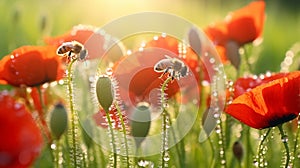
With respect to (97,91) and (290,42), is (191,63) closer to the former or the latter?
(97,91)

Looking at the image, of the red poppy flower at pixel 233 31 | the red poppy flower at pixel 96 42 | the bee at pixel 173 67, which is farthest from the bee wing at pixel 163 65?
the red poppy flower at pixel 233 31

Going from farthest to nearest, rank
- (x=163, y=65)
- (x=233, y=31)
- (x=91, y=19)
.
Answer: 1. (x=91, y=19)
2. (x=233, y=31)
3. (x=163, y=65)

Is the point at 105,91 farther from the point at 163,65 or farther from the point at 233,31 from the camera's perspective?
the point at 233,31

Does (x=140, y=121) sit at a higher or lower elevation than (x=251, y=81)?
lower

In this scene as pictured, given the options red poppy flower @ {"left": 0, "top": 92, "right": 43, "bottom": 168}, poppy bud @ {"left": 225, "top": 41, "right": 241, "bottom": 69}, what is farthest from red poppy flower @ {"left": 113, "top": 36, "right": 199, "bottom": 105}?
red poppy flower @ {"left": 0, "top": 92, "right": 43, "bottom": 168}

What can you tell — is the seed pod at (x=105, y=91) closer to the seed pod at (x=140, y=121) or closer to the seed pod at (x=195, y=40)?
the seed pod at (x=140, y=121)

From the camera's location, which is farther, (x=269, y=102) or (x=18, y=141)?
(x=269, y=102)

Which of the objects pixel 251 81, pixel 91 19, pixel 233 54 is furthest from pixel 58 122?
pixel 91 19
